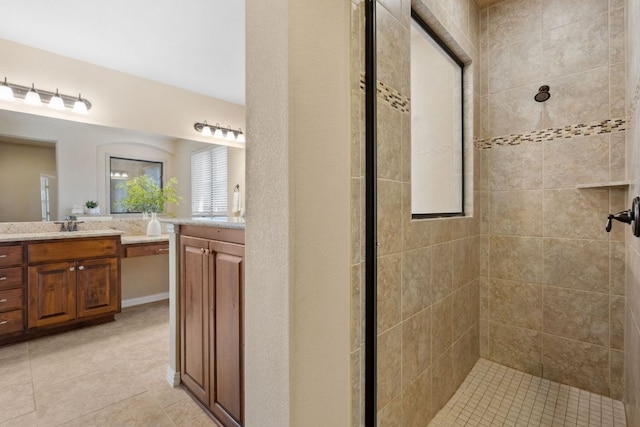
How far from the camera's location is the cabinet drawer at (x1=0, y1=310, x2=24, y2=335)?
2.24 metres

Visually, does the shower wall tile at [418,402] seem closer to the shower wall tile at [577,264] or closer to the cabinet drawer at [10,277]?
the shower wall tile at [577,264]

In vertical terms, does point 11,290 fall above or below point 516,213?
below

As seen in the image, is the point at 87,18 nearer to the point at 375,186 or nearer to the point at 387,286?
the point at 375,186

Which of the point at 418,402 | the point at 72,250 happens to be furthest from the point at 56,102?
the point at 418,402

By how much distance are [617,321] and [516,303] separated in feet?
1.45

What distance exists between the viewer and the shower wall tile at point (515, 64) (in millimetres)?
1731

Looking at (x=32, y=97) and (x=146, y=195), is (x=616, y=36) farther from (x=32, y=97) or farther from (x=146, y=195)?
(x=32, y=97)

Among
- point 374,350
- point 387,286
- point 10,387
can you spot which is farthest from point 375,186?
point 10,387

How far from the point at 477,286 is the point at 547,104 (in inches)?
45.5

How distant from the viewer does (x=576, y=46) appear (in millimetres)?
1605

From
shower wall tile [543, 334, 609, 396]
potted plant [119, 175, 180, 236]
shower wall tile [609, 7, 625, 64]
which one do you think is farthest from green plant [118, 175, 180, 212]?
shower wall tile [609, 7, 625, 64]

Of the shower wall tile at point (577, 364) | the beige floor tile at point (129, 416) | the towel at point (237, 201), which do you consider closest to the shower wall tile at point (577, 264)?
the shower wall tile at point (577, 364)

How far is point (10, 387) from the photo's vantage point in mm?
1753

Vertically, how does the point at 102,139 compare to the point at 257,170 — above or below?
above
